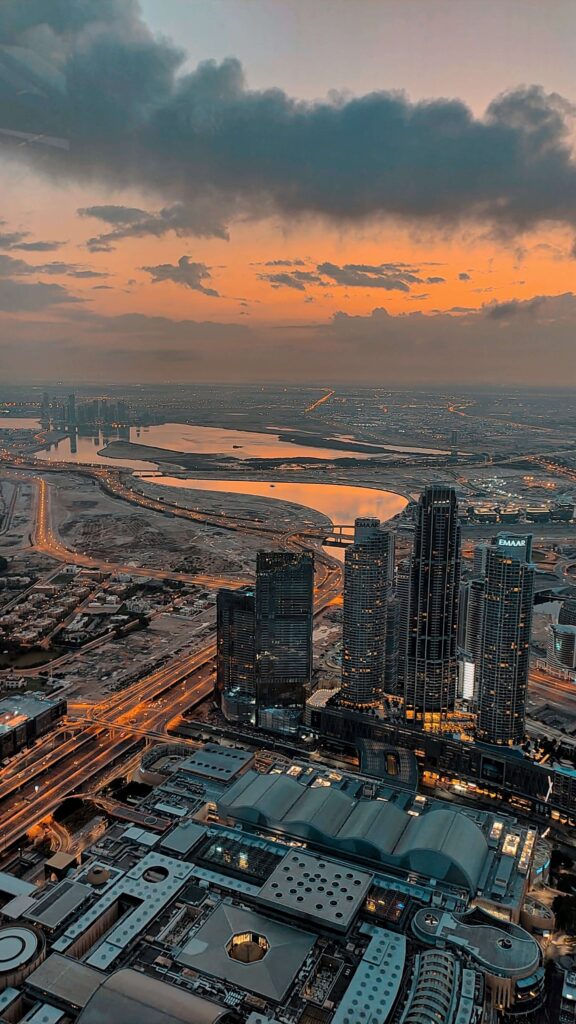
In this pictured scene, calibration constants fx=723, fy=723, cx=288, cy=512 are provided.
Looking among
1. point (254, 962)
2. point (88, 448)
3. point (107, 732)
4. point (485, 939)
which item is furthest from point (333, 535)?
point (88, 448)

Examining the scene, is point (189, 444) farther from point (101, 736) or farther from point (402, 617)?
point (101, 736)

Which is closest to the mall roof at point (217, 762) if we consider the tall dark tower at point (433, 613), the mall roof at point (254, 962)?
the mall roof at point (254, 962)

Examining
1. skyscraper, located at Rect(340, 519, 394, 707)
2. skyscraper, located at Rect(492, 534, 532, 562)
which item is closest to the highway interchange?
skyscraper, located at Rect(340, 519, 394, 707)

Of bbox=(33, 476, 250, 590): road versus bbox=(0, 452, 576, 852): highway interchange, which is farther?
bbox=(33, 476, 250, 590): road

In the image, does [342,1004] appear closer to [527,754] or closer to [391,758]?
[391,758]

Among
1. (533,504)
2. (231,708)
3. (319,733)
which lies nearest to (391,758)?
(319,733)

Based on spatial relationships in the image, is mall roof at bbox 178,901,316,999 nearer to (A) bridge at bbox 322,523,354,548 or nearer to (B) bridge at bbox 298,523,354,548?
(A) bridge at bbox 322,523,354,548
